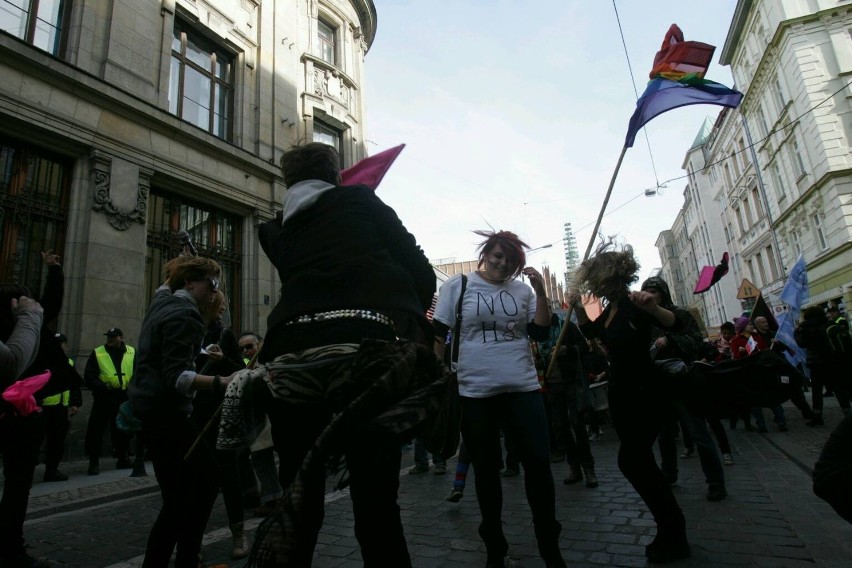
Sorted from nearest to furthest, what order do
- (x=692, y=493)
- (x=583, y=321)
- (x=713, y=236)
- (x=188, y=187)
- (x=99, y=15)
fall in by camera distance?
(x=583, y=321)
(x=692, y=493)
(x=99, y=15)
(x=188, y=187)
(x=713, y=236)

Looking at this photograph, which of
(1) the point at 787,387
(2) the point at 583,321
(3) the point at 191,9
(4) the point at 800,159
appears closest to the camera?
(1) the point at 787,387

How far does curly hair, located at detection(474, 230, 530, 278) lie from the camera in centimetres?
332

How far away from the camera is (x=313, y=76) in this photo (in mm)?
16031

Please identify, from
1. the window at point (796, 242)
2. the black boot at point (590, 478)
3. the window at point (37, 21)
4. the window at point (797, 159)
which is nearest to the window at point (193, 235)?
the window at point (37, 21)

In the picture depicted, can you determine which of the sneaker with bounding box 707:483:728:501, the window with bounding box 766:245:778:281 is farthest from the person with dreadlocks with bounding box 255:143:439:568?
the window with bounding box 766:245:778:281

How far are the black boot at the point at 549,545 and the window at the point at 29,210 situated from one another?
892cm

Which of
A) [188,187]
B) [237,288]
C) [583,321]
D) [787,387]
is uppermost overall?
[188,187]

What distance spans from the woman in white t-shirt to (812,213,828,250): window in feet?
93.0

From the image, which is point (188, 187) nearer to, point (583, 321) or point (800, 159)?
point (583, 321)

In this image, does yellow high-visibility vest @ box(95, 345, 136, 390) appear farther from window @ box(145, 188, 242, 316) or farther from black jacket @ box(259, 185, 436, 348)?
black jacket @ box(259, 185, 436, 348)

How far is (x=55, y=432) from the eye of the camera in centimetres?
657

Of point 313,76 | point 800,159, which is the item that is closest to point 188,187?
point 313,76

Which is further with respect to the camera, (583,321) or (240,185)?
(240,185)

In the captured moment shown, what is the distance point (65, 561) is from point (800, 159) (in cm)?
3231
